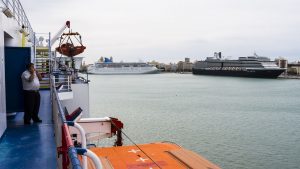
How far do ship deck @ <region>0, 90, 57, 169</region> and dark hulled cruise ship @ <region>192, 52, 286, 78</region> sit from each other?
380 ft

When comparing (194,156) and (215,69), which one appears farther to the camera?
(215,69)

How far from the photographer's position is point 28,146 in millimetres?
6180

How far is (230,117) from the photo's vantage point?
3097cm

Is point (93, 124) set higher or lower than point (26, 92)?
lower

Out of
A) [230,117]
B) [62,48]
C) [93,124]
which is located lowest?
[230,117]

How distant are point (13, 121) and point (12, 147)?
2571 millimetres

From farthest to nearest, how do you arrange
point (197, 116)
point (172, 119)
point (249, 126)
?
point (197, 116), point (172, 119), point (249, 126)

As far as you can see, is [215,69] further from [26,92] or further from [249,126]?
[26,92]

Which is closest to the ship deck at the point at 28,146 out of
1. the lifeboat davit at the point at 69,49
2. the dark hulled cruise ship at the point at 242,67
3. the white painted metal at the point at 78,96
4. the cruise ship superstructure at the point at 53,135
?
the cruise ship superstructure at the point at 53,135

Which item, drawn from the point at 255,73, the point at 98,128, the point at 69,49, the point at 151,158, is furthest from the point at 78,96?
the point at 255,73

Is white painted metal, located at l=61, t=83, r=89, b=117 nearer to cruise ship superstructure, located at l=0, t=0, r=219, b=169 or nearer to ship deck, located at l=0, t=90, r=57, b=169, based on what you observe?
cruise ship superstructure, located at l=0, t=0, r=219, b=169

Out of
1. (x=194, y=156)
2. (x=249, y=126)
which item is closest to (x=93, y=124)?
(x=194, y=156)

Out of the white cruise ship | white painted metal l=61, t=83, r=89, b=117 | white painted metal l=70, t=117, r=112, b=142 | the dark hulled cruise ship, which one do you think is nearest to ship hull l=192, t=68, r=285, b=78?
the dark hulled cruise ship

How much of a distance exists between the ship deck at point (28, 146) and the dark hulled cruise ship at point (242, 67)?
116 m
